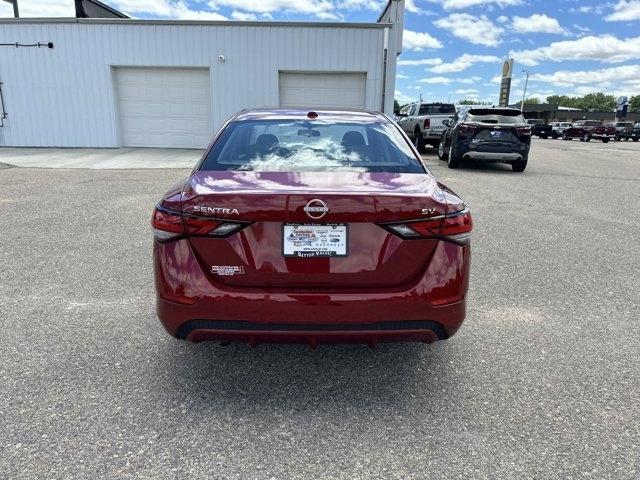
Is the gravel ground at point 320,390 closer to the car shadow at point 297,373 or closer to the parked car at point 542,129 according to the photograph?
the car shadow at point 297,373

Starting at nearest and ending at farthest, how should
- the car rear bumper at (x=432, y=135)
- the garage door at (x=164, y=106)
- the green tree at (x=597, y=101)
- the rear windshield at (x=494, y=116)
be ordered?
the rear windshield at (x=494, y=116) < the garage door at (x=164, y=106) < the car rear bumper at (x=432, y=135) < the green tree at (x=597, y=101)

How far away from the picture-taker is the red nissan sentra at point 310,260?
236 cm

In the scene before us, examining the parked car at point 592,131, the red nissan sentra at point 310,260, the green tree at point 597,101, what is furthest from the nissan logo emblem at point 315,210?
the green tree at point 597,101

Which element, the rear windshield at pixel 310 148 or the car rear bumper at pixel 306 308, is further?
the rear windshield at pixel 310 148

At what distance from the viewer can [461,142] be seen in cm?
1252

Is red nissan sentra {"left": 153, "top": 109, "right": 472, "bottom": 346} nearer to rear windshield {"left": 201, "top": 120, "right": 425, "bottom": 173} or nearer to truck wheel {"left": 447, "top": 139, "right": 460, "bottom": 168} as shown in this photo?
rear windshield {"left": 201, "top": 120, "right": 425, "bottom": 173}

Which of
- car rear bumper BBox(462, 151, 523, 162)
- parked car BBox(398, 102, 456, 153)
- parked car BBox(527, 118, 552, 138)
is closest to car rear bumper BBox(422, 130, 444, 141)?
parked car BBox(398, 102, 456, 153)

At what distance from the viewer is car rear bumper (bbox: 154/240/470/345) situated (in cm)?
240

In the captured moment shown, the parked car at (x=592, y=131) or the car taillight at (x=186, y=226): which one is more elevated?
the car taillight at (x=186, y=226)

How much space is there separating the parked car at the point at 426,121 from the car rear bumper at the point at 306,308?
1466 cm

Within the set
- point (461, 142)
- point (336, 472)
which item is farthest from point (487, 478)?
point (461, 142)

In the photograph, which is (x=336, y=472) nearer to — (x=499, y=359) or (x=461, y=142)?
(x=499, y=359)

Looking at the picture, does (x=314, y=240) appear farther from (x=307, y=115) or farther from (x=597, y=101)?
(x=597, y=101)

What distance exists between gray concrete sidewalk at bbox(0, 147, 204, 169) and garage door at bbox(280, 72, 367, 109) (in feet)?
12.1
